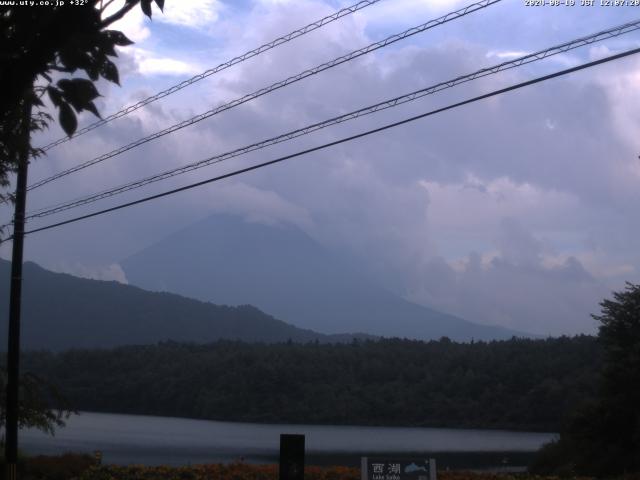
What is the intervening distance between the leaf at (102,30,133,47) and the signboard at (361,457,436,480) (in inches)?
336

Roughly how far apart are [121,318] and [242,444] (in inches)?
4805

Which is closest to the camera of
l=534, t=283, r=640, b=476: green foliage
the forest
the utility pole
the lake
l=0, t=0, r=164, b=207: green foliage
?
l=0, t=0, r=164, b=207: green foliage

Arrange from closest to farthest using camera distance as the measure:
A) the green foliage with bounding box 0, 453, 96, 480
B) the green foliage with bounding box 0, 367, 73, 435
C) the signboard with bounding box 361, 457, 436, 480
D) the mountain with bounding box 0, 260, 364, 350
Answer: the signboard with bounding box 361, 457, 436, 480 < the green foliage with bounding box 0, 453, 96, 480 < the green foliage with bounding box 0, 367, 73, 435 < the mountain with bounding box 0, 260, 364, 350

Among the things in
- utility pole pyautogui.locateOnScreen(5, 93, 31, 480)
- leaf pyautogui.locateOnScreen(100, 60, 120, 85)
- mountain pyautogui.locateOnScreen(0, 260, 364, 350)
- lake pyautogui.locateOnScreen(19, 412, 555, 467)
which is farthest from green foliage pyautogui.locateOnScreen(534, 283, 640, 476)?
mountain pyautogui.locateOnScreen(0, 260, 364, 350)

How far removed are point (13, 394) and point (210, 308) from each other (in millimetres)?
160373

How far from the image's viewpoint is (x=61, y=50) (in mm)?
5090

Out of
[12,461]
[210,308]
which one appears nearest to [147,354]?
[12,461]

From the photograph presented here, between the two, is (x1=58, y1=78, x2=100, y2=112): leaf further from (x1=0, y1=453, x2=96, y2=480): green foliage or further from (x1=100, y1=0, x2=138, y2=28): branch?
Result: (x1=0, y1=453, x2=96, y2=480): green foliage

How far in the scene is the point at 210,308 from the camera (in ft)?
580

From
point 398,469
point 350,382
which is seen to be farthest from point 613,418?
point 350,382

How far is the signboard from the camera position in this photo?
1258 cm

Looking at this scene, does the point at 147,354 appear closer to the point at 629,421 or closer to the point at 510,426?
the point at 510,426

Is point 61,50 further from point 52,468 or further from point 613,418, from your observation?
point 613,418

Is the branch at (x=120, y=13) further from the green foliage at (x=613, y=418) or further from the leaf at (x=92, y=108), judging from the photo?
the green foliage at (x=613, y=418)
